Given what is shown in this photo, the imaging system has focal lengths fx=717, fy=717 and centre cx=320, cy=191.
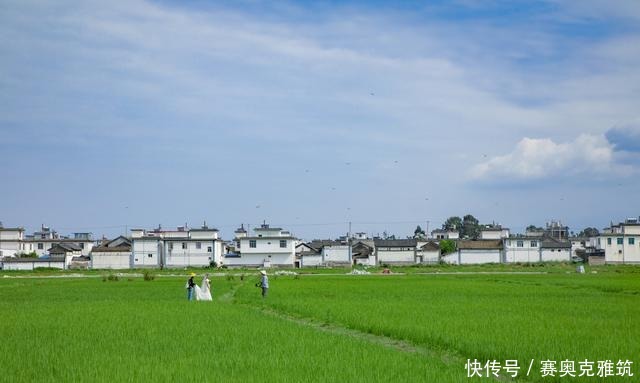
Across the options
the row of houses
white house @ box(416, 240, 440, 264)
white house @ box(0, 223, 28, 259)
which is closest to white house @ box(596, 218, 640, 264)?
the row of houses

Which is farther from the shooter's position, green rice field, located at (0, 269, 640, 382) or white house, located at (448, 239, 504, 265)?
white house, located at (448, 239, 504, 265)

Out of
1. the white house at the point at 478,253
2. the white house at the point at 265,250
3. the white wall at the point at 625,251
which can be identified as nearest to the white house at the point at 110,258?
the white house at the point at 265,250

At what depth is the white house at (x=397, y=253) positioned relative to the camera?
91562mm

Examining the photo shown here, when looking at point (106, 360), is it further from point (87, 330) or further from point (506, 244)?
point (506, 244)

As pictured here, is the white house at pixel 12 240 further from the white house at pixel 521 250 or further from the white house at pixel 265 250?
the white house at pixel 521 250

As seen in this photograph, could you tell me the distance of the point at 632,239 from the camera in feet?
281

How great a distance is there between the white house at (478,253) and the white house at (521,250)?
3.05ft

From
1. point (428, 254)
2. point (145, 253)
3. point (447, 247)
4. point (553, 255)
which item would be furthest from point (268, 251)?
point (553, 255)

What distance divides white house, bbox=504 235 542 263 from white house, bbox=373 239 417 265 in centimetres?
1173

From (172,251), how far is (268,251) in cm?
1093

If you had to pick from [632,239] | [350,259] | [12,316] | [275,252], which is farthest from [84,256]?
[12,316]

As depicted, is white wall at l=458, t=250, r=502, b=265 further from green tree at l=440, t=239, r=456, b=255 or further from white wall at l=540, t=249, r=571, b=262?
green tree at l=440, t=239, r=456, b=255

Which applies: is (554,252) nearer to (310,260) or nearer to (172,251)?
(310,260)

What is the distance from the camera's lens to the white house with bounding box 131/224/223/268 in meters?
81.2
